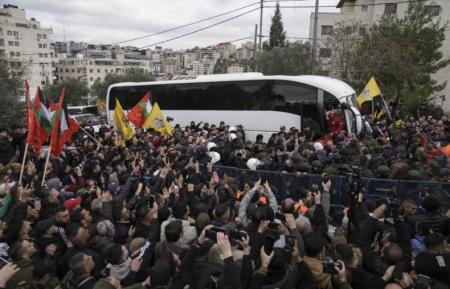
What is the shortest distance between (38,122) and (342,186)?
250 inches

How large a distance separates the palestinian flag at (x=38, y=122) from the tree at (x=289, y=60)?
26.0 meters

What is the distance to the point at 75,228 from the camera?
4043 millimetres

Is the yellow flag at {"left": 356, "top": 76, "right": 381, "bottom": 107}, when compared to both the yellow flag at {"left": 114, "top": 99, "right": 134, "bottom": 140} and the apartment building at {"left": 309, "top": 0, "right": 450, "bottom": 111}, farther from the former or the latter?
the apartment building at {"left": 309, "top": 0, "right": 450, "bottom": 111}

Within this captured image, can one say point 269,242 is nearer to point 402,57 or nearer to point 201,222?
point 201,222

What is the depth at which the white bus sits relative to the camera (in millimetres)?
12898

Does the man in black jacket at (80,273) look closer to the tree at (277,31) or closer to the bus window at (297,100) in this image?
the bus window at (297,100)

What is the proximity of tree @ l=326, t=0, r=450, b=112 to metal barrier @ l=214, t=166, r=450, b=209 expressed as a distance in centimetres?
1542

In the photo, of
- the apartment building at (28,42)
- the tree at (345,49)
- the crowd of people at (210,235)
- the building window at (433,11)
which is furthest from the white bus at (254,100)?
the apartment building at (28,42)

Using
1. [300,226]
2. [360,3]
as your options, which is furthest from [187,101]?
[360,3]

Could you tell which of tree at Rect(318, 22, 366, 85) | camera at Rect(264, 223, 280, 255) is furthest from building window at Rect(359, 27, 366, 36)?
camera at Rect(264, 223, 280, 255)

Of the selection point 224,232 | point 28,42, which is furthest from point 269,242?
point 28,42

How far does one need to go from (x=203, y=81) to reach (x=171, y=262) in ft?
42.5

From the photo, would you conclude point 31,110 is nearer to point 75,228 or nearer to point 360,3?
point 75,228

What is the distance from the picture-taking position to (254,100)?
48.2ft
